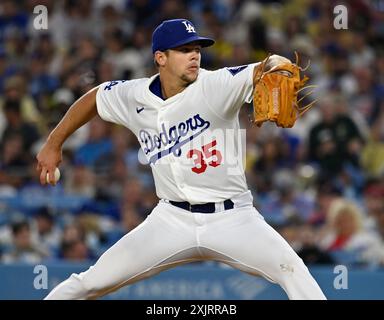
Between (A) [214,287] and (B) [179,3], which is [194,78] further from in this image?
(B) [179,3]

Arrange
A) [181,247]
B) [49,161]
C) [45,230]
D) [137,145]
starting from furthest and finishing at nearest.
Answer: [137,145] < [45,230] < [49,161] < [181,247]

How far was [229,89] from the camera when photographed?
16.3 ft

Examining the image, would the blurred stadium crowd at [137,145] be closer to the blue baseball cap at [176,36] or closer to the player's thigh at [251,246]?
the player's thigh at [251,246]

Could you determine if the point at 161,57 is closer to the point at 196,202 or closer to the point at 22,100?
the point at 196,202

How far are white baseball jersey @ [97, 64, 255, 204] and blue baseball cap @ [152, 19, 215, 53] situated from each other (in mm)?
200

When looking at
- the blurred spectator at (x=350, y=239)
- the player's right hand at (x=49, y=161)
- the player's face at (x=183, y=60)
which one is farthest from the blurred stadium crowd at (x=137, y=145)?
the player's face at (x=183, y=60)

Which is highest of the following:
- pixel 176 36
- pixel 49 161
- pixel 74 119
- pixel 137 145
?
pixel 176 36

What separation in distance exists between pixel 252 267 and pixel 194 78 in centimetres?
109

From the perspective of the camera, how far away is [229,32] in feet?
38.1

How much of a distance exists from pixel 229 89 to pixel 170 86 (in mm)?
517

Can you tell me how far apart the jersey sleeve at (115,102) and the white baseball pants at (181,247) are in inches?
26.4

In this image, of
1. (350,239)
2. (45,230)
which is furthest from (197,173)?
(45,230)

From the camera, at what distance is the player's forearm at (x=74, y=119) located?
5.56 metres
